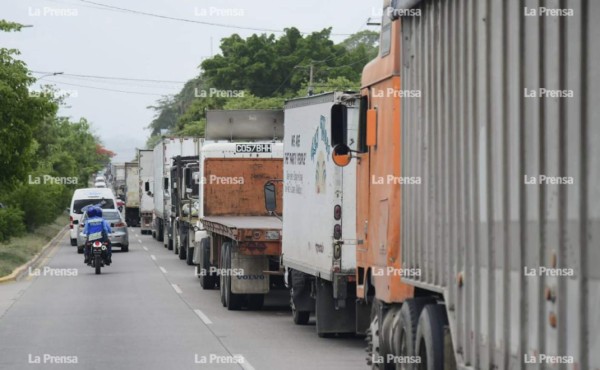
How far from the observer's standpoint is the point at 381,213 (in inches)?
462

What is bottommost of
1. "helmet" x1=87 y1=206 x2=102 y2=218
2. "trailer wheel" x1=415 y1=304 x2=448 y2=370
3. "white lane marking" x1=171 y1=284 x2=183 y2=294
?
"white lane marking" x1=171 y1=284 x2=183 y2=294

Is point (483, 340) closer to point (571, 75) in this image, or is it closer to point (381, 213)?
point (571, 75)

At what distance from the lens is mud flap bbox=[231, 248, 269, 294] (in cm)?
2147

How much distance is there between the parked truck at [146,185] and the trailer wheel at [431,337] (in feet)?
150

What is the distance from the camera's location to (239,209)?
90.5 feet

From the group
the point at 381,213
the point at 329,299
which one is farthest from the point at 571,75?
the point at 329,299

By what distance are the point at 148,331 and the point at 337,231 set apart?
4023 millimetres

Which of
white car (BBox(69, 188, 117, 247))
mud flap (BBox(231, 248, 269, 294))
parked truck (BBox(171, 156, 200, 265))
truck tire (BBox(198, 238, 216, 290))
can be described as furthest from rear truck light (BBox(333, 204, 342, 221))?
white car (BBox(69, 188, 117, 247))

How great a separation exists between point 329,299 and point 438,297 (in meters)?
7.24

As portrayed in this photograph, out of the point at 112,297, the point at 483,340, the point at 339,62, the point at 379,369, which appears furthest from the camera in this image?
the point at 339,62

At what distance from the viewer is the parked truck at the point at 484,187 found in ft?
20.5

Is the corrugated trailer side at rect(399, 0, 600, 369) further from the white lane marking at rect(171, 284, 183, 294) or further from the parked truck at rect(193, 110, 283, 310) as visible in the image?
the white lane marking at rect(171, 284, 183, 294)

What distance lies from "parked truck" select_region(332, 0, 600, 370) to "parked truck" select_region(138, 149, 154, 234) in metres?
43.9

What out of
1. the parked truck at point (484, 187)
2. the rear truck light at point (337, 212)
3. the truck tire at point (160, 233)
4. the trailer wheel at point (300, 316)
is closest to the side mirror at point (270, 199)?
the trailer wheel at point (300, 316)
